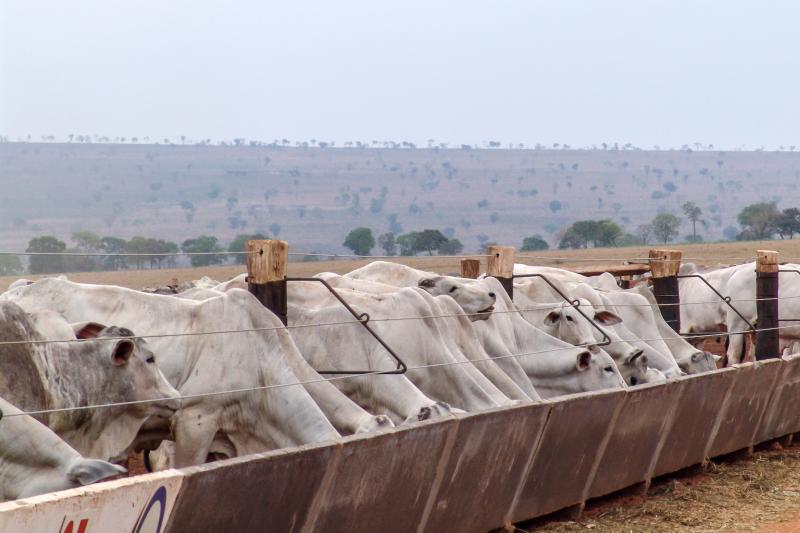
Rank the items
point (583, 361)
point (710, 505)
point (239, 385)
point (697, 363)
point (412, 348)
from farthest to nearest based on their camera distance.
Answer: point (697, 363), point (583, 361), point (412, 348), point (710, 505), point (239, 385)

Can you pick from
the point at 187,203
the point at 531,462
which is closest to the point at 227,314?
the point at 531,462

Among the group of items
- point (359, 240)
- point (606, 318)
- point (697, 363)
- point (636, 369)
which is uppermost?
point (606, 318)

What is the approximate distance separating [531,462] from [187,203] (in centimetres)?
13364

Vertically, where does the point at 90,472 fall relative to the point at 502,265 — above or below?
below

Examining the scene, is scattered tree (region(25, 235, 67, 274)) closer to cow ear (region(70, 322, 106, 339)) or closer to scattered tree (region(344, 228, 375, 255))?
scattered tree (region(344, 228, 375, 255))

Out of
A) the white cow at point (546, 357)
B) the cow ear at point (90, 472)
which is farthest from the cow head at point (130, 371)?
the white cow at point (546, 357)

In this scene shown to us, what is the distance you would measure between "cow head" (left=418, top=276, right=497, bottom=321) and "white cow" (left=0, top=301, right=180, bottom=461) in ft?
11.2

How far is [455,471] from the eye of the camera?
24.7 feet

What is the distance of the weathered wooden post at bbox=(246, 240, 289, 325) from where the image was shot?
28.4ft

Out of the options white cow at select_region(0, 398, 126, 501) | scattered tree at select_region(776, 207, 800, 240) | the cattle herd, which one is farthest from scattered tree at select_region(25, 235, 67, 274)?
white cow at select_region(0, 398, 126, 501)

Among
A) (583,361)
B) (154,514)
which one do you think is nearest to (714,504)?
(583,361)

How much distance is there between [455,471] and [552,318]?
5.20 meters

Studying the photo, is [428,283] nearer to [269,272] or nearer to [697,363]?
[269,272]

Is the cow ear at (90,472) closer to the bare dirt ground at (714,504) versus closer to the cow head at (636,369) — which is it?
the bare dirt ground at (714,504)
